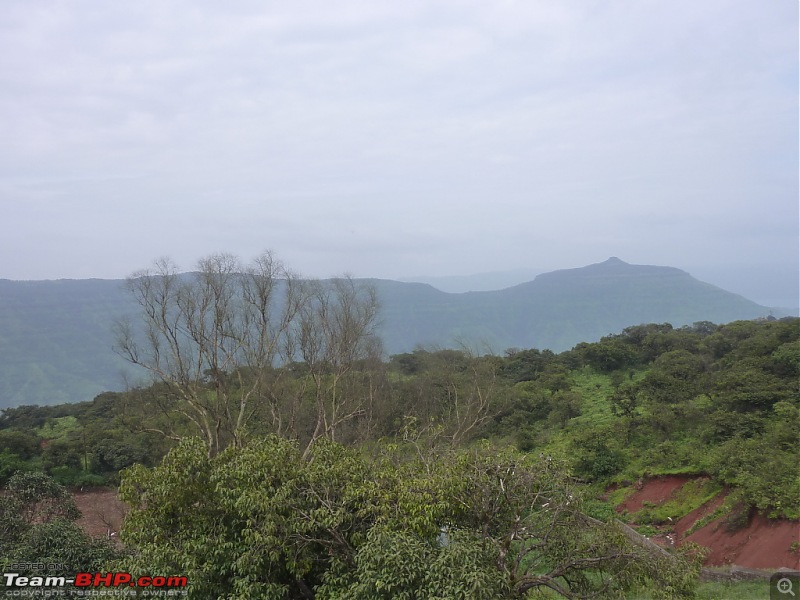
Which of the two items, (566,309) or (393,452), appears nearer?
(393,452)

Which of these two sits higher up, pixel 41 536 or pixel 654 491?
pixel 41 536

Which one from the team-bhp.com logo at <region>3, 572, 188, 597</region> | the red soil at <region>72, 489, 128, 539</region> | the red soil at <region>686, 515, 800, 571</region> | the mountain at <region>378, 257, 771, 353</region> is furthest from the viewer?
the mountain at <region>378, 257, 771, 353</region>

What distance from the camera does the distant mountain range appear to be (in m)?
74.8

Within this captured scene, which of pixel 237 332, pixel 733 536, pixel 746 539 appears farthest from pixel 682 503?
pixel 237 332

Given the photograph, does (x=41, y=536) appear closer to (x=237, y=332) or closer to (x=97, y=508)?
(x=237, y=332)

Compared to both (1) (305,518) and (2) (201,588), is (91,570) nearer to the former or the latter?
(2) (201,588)

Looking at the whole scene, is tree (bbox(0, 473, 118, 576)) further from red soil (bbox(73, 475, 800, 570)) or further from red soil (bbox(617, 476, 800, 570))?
red soil (bbox(617, 476, 800, 570))

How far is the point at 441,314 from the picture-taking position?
135375mm

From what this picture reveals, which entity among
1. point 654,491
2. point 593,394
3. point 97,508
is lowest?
point 97,508

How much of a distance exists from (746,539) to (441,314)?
123589 millimetres

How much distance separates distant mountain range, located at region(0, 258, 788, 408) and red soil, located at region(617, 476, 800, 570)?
239ft

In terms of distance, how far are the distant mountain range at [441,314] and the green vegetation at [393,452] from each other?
1931 inches

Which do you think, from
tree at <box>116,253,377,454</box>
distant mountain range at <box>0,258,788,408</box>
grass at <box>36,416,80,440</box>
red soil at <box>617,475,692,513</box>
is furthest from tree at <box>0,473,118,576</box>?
distant mountain range at <box>0,258,788,408</box>

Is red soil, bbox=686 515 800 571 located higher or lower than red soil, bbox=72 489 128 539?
higher
